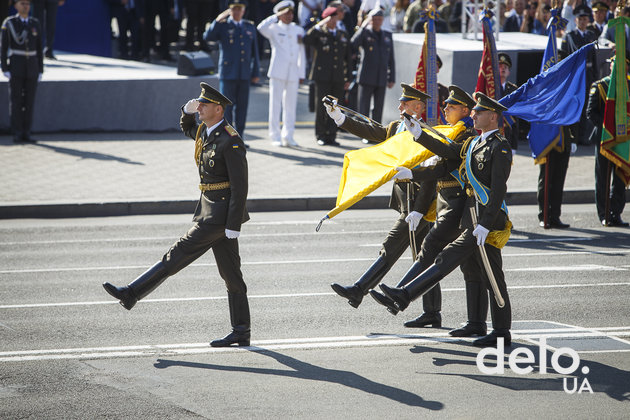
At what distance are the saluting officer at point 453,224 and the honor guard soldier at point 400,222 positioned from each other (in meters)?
0.24

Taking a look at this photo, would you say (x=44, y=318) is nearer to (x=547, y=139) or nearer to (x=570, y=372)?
(x=570, y=372)

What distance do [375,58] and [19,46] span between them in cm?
617

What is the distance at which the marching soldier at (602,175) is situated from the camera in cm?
1345

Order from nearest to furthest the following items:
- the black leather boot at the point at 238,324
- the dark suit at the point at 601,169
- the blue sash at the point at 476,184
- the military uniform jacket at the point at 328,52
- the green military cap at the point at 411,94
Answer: the blue sash at the point at 476,184, the black leather boot at the point at 238,324, the green military cap at the point at 411,94, the dark suit at the point at 601,169, the military uniform jacket at the point at 328,52

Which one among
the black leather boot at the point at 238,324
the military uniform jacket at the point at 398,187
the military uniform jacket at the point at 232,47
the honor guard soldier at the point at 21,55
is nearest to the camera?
the black leather boot at the point at 238,324

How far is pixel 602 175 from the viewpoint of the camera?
44.8 feet

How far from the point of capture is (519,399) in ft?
23.5

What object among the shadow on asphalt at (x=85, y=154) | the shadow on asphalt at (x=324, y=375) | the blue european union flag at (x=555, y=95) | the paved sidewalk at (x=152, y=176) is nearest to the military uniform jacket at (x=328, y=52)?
the paved sidewalk at (x=152, y=176)

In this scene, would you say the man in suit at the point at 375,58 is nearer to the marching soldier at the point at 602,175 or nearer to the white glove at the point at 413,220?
the marching soldier at the point at 602,175

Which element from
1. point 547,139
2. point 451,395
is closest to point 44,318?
point 451,395

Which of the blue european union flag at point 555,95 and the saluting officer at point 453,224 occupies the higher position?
the blue european union flag at point 555,95

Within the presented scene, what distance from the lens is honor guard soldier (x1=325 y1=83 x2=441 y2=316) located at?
28.9 ft

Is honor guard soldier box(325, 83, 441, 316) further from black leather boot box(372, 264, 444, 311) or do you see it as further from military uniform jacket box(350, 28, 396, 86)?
military uniform jacket box(350, 28, 396, 86)

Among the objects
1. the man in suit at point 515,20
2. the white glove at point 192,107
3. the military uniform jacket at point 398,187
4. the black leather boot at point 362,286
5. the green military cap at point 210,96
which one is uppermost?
the man in suit at point 515,20
